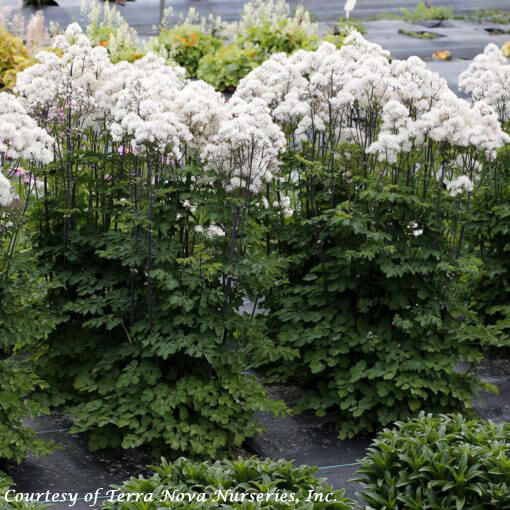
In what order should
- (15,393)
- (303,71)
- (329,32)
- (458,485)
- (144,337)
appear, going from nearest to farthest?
(458,485) < (15,393) < (144,337) < (303,71) < (329,32)

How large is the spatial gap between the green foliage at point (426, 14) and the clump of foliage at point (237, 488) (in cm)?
1382

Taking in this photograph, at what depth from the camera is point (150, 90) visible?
15.6ft

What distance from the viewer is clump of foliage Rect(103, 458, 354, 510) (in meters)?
3.61

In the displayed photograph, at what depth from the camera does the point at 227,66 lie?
41.8ft

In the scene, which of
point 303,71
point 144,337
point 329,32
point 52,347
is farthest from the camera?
point 329,32

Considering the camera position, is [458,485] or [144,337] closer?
[458,485]

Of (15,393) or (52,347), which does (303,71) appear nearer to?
(52,347)

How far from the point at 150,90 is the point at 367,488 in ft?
7.17

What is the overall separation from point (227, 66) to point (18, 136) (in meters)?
8.70

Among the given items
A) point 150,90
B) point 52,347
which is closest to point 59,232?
point 52,347

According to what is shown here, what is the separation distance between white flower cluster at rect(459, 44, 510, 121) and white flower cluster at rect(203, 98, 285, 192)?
183cm

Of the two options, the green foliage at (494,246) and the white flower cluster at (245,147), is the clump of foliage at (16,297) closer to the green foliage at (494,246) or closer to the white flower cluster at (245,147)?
the white flower cluster at (245,147)

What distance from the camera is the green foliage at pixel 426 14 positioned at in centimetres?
1664

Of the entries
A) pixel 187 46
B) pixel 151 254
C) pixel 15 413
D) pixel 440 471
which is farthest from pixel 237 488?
pixel 187 46
